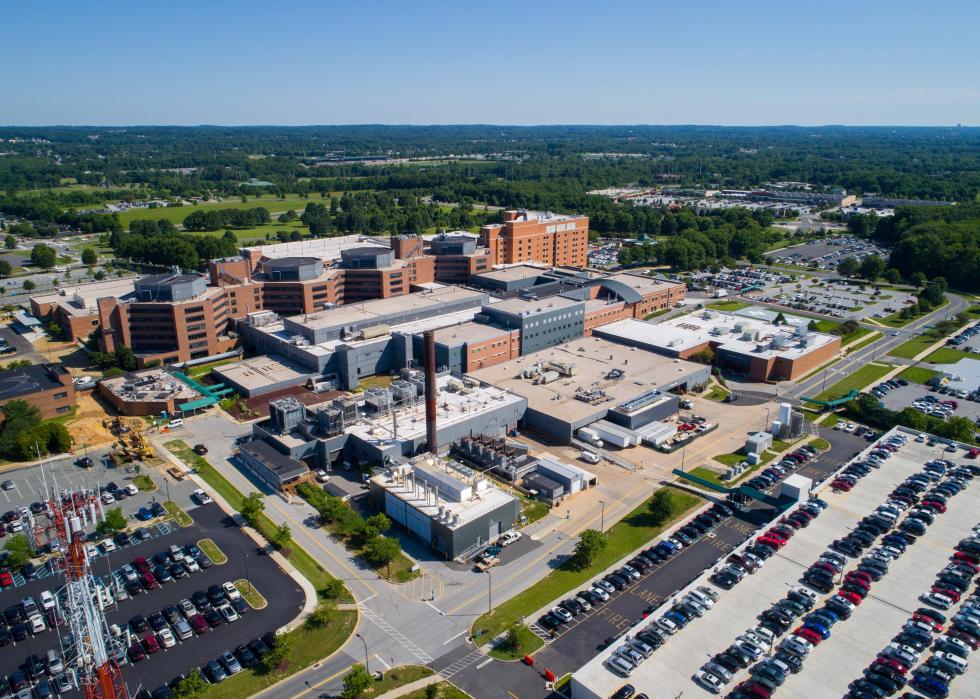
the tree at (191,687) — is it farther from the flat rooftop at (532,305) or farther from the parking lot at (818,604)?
the flat rooftop at (532,305)

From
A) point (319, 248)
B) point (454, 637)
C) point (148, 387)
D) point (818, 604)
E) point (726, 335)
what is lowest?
point (454, 637)

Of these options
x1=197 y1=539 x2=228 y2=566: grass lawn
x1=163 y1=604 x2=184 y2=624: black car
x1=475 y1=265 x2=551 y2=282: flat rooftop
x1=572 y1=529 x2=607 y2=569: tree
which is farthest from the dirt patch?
x1=475 y1=265 x2=551 y2=282: flat rooftop

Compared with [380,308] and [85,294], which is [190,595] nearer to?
[380,308]

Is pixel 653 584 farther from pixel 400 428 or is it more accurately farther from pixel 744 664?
pixel 400 428

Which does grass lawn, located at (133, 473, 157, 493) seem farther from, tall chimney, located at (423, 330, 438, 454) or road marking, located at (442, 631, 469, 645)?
road marking, located at (442, 631, 469, 645)

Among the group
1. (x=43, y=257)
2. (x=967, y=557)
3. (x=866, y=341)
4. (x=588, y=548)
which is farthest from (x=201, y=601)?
(x=43, y=257)

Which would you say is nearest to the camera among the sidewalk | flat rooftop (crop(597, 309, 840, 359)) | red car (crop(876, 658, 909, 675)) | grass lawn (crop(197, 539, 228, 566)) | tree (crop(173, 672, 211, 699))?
tree (crop(173, 672, 211, 699))
